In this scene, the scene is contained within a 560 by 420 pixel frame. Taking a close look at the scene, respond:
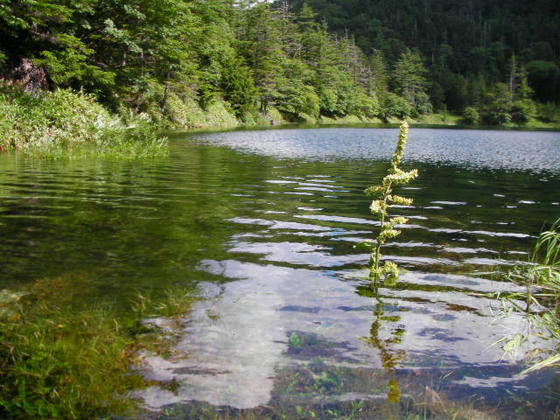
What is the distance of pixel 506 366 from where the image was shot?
3.49 metres

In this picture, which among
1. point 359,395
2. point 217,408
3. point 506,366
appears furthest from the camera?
point 506,366

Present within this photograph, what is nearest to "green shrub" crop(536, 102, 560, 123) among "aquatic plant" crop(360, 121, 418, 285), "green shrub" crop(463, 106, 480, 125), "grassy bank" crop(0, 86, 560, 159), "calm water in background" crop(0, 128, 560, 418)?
"green shrub" crop(463, 106, 480, 125)

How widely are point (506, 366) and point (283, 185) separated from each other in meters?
9.39

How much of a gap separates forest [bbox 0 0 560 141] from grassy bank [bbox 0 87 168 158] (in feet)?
3.98

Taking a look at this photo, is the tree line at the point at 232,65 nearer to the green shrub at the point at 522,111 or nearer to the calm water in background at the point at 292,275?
the green shrub at the point at 522,111

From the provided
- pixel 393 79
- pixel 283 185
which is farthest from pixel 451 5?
pixel 283 185

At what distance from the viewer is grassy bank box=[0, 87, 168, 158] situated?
16766 mm

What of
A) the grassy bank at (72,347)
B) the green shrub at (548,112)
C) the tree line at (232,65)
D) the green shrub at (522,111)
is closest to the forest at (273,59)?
the tree line at (232,65)

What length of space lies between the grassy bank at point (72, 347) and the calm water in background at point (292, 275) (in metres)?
0.20

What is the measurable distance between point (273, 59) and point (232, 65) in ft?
44.9

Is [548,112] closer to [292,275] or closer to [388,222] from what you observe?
[388,222]

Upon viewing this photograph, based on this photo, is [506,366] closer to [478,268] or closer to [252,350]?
[252,350]

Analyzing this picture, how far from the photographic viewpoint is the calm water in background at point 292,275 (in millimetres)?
3182

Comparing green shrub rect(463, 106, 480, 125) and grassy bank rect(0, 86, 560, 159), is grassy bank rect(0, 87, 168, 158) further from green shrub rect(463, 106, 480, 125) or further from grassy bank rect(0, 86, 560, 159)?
green shrub rect(463, 106, 480, 125)
